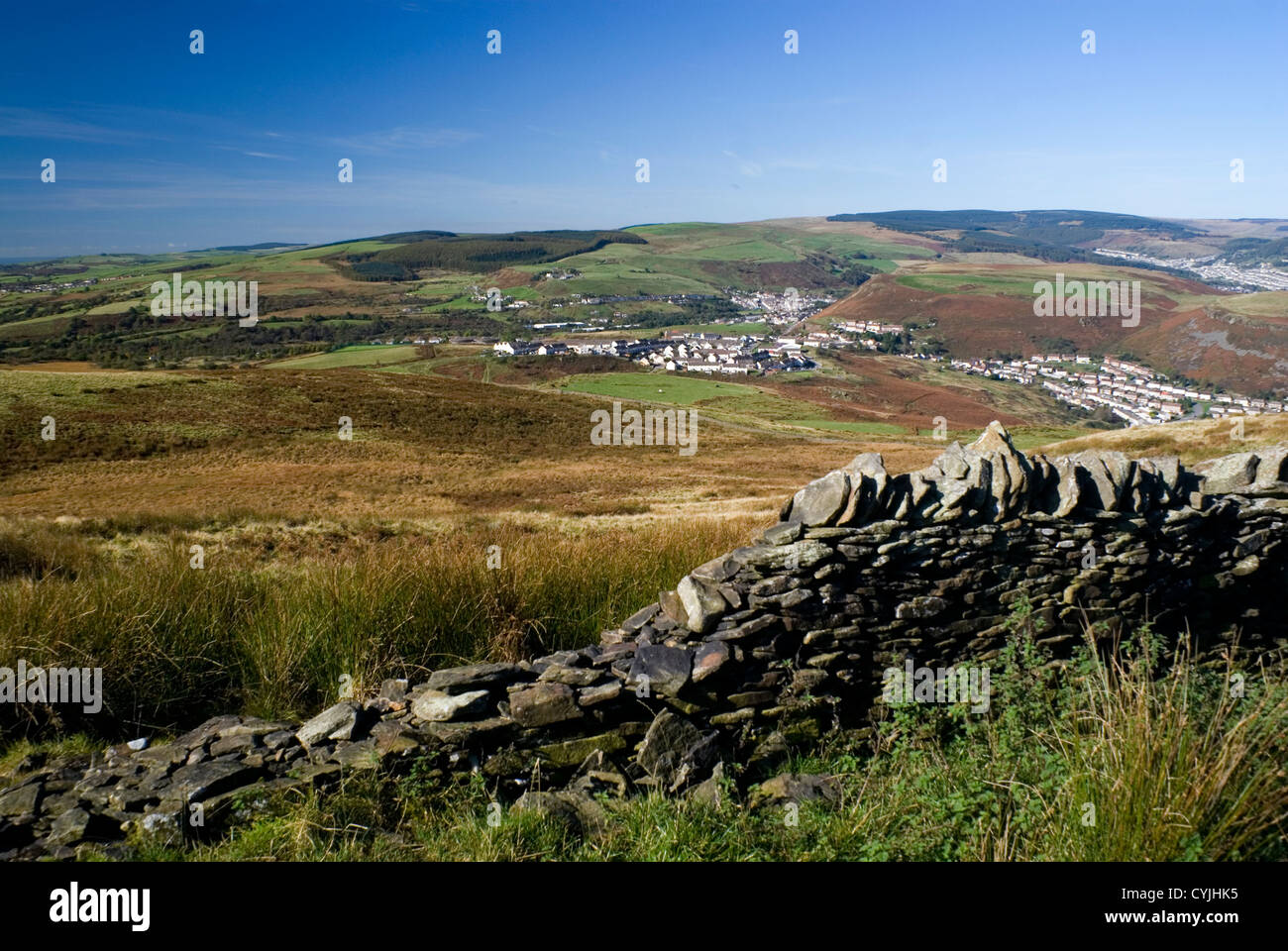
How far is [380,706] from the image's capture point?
488 centimetres

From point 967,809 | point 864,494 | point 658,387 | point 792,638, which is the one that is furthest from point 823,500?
point 658,387

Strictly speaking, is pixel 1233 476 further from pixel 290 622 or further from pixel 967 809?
pixel 290 622

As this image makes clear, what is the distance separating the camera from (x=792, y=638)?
16.9ft

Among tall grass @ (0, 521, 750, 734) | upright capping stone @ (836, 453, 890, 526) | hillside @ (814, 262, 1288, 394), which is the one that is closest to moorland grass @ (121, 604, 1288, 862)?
upright capping stone @ (836, 453, 890, 526)

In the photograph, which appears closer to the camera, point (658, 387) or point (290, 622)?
point (290, 622)

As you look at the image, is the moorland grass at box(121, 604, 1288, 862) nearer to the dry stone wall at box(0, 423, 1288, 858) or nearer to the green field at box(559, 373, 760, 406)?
the dry stone wall at box(0, 423, 1288, 858)

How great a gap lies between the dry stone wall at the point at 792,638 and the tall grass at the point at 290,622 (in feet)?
2.45

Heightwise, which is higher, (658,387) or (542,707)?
(658,387)

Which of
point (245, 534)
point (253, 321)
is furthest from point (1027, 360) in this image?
point (245, 534)

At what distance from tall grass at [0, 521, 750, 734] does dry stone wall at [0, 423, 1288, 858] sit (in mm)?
747

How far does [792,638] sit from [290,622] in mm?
4136

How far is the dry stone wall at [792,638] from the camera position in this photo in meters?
4.22
